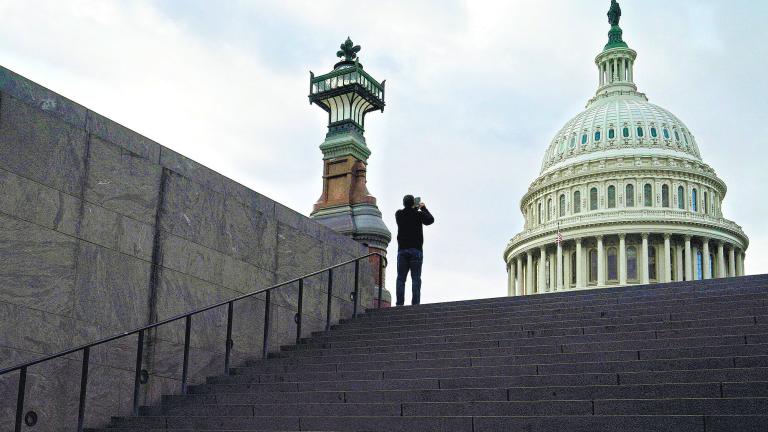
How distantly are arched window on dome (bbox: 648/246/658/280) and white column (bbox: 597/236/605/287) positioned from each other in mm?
4283

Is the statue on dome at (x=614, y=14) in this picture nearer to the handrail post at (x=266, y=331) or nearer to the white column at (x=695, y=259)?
the white column at (x=695, y=259)

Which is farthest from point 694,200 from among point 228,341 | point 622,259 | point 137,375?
point 137,375

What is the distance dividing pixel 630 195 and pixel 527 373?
3409 inches

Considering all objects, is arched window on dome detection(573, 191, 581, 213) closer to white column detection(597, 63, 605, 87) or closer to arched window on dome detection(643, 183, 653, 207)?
arched window on dome detection(643, 183, 653, 207)

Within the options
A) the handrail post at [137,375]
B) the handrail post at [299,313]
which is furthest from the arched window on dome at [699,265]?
the handrail post at [137,375]

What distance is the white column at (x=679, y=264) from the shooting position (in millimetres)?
86188

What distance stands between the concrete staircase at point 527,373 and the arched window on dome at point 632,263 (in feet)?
255

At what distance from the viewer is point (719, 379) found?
808cm

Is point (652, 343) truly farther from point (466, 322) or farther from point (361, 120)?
point (361, 120)

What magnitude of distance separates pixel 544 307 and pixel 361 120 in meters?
21.0

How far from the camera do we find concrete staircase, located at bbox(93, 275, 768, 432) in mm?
7547

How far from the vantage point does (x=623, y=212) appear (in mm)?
89938

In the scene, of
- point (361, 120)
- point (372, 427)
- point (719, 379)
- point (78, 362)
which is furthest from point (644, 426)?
point (361, 120)

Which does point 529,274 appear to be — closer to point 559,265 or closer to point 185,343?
point 559,265
